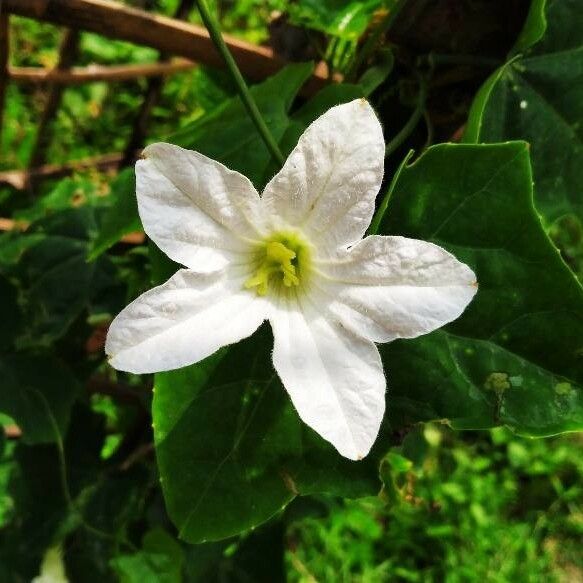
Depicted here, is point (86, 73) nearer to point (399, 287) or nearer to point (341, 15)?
point (341, 15)

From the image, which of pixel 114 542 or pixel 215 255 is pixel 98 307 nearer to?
pixel 114 542

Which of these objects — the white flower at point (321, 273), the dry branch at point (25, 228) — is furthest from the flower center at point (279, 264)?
the dry branch at point (25, 228)

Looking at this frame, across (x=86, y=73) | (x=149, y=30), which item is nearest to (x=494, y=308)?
(x=149, y=30)

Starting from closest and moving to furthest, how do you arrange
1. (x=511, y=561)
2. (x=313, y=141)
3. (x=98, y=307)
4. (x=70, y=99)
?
(x=313, y=141), (x=98, y=307), (x=511, y=561), (x=70, y=99)

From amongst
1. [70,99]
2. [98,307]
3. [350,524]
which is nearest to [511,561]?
[350,524]

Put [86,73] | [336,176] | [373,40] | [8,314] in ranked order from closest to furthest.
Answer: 1. [336,176]
2. [373,40]
3. [8,314]
4. [86,73]

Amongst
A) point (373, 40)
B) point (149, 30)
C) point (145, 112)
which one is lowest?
point (145, 112)

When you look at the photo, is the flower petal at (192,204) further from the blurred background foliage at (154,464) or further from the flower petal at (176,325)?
the blurred background foliage at (154,464)

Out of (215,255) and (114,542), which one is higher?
(215,255)
